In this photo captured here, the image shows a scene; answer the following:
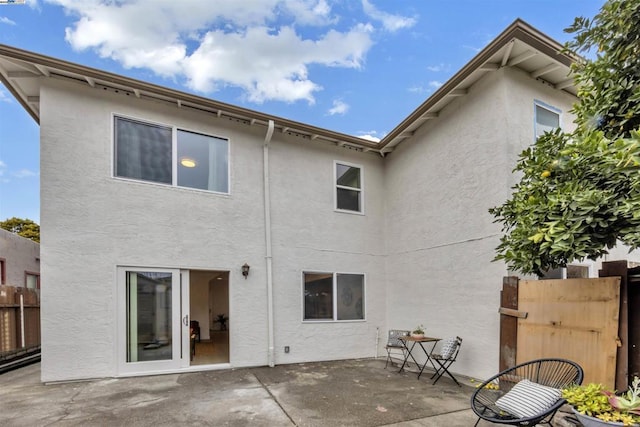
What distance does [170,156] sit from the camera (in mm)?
6621

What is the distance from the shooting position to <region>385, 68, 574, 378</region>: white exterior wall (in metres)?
5.69

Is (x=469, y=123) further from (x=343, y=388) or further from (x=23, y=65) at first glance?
(x=23, y=65)

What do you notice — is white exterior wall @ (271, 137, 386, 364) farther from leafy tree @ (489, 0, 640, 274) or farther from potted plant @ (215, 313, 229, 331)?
potted plant @ (215, 313, 229, 331)

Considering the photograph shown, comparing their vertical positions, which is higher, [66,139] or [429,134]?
[429,134]

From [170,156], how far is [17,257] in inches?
287

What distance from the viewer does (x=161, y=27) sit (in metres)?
7.93

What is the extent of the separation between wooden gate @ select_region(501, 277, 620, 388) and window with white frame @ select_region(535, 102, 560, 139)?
10.3ft

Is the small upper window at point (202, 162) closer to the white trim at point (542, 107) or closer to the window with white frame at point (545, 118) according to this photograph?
the white trim at point (542, 107)

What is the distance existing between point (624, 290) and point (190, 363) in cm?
688

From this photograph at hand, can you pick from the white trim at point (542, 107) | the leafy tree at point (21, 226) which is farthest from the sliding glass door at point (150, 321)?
the leafy tree at point (21, 226)

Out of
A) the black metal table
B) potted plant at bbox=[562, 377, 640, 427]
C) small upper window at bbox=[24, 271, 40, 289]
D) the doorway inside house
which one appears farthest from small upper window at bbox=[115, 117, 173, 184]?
small upper window at bbox=[24, 271, 40, 289]

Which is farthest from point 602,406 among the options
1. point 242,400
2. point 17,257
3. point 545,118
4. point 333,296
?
point 17,257

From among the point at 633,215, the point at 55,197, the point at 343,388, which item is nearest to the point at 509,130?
the point at 633,215

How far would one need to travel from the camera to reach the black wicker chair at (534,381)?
2734mm
